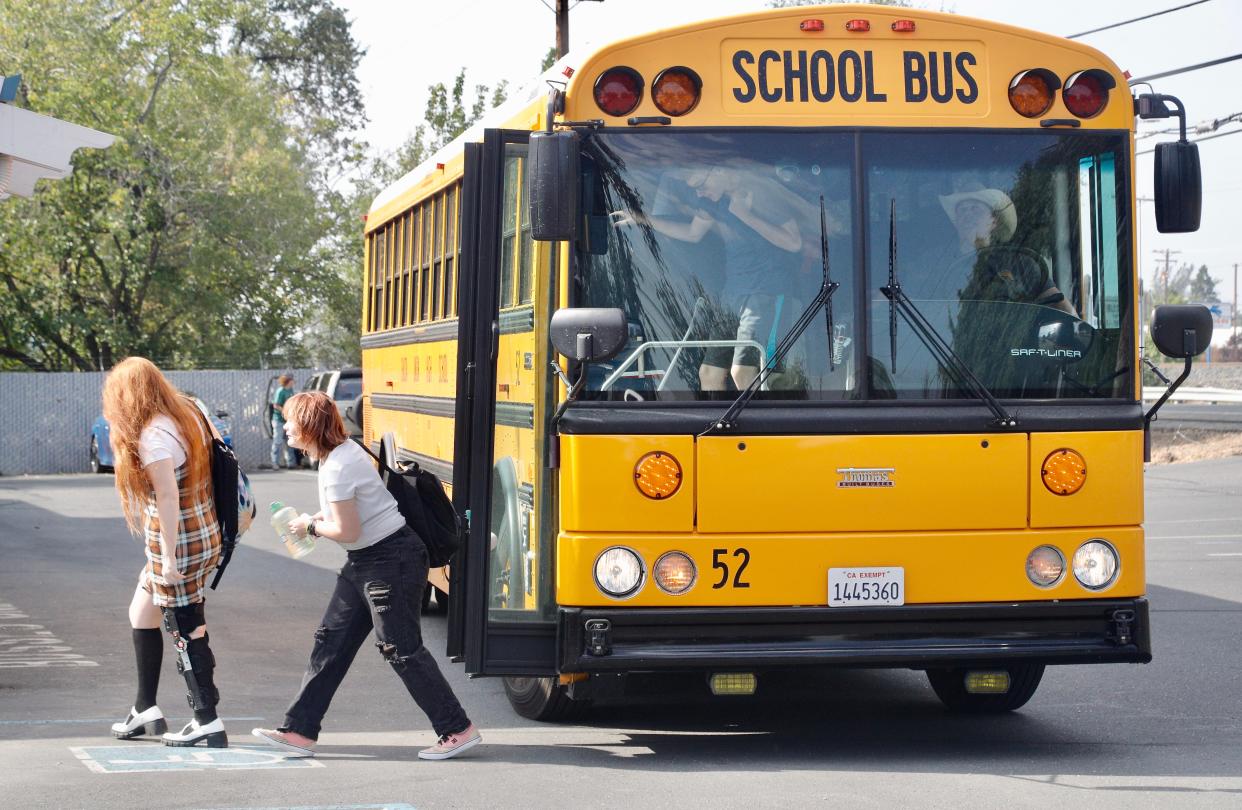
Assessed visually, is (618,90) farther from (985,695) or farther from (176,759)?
(985,695)

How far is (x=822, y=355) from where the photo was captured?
6.80 m

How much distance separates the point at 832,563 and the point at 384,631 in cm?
185

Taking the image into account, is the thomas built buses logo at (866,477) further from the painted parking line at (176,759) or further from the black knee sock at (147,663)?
the black knee sock at (147,663)

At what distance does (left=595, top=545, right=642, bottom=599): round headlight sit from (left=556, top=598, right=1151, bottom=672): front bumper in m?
0.08

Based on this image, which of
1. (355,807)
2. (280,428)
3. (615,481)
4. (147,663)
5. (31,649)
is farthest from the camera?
(280,428)

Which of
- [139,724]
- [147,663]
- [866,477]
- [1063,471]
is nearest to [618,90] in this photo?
[866,477]

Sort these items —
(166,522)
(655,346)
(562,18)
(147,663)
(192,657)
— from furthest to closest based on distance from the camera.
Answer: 1. (562,18)
2. (147,663)
3. (192,657)
4. (166,522)
5. (655,346)

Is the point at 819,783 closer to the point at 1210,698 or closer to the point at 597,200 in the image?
the point at 597,200

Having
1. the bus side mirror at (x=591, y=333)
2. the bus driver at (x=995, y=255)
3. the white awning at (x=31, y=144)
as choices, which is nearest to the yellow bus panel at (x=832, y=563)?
the bus side mirror at (x=591, y=333)

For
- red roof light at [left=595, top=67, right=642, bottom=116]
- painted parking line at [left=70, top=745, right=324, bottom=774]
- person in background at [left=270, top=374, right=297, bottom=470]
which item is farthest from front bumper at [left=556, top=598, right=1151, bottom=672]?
person in background at [left=270, top=374, right=297, bottom=470]

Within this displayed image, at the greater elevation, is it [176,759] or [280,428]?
[280,428]

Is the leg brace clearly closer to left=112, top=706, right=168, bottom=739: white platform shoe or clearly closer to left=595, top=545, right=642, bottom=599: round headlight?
left=112, top=706, right=168, bottom=739: white platform shoe

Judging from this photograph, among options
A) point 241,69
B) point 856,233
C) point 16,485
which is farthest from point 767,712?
point 241,69

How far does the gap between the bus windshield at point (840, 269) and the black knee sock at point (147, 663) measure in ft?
7.40
